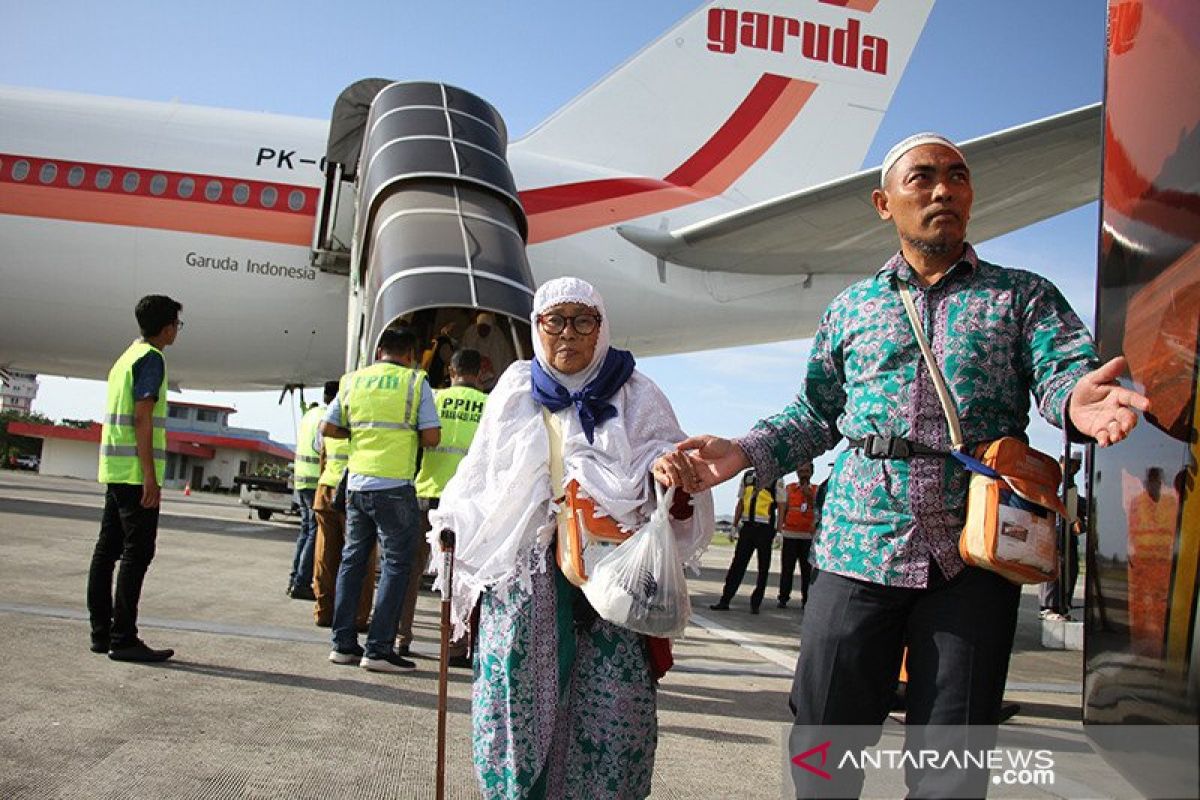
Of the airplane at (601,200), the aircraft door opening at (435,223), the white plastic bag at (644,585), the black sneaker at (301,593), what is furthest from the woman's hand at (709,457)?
the airplane at (601,200)

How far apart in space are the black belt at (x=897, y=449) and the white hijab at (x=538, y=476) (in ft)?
1.95

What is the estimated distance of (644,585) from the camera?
94.3 inches

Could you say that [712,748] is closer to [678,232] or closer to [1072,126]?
[1072,126]

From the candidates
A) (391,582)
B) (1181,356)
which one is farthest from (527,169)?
(1181,356)

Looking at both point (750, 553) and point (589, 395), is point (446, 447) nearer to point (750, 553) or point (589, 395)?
point (589, 395)

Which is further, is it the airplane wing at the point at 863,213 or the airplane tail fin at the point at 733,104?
the airplane tail fin at the point at 733,104

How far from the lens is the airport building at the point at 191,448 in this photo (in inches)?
2232

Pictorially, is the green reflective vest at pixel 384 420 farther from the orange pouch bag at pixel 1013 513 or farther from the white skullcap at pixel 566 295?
the orange pouch bag at pixel 1013 513

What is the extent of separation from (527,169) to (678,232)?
2.08 m

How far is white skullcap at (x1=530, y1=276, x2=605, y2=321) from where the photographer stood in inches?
110

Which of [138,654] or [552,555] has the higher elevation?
[552,555]

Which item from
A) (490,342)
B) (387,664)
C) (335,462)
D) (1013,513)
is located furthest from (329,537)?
(1013,513)

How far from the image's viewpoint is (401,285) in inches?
329

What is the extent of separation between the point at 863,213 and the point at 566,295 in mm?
8638
